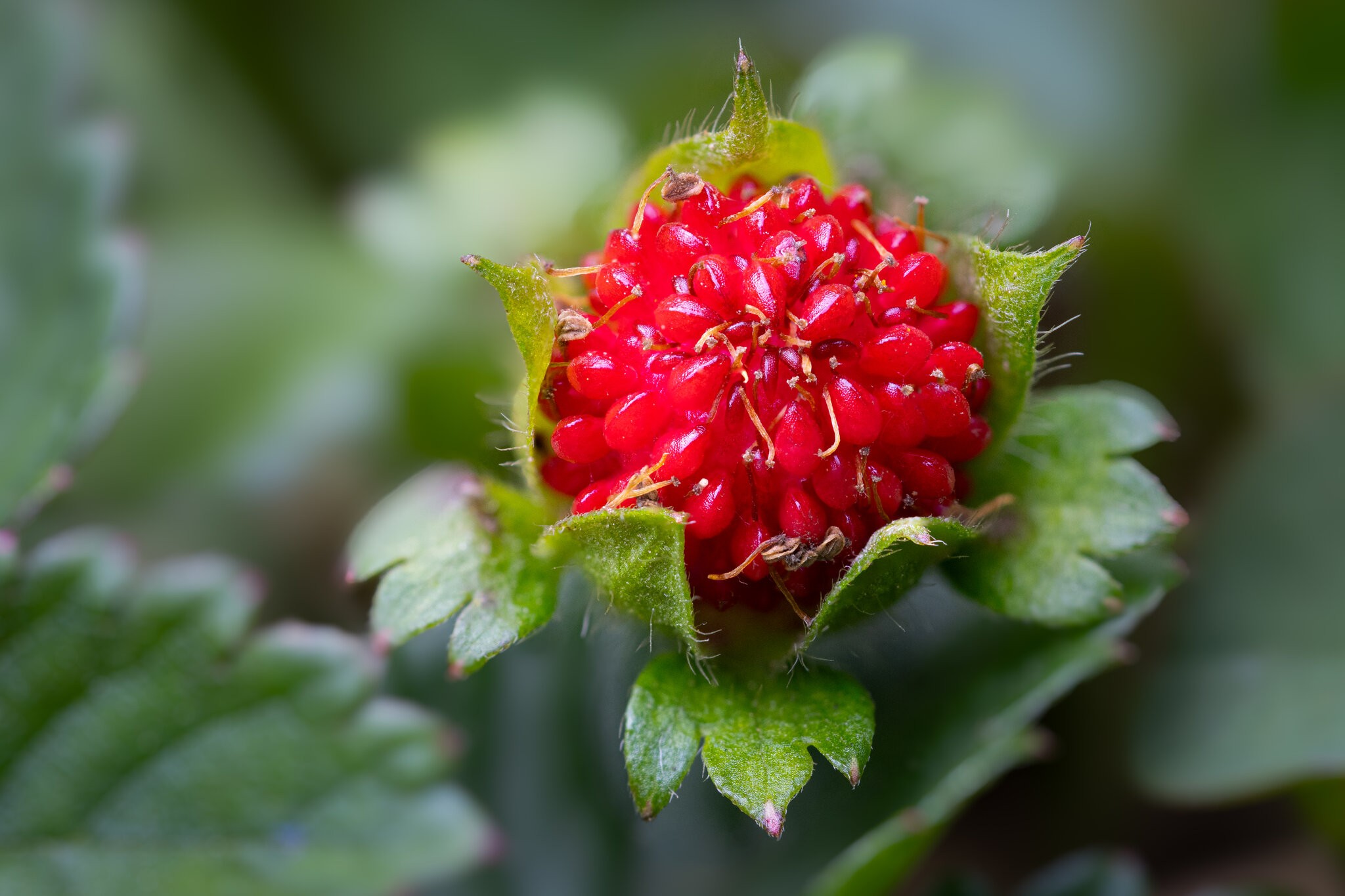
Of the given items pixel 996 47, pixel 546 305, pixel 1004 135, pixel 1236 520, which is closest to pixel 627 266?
pixel 546 305

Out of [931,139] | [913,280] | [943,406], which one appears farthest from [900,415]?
[931,139]

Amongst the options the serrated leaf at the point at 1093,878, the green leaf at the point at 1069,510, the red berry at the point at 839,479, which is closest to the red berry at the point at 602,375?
the red berry at the point at 839,479

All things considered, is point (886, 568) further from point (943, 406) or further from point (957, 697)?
point (957, 697)

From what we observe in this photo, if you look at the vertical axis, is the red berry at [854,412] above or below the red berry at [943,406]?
above

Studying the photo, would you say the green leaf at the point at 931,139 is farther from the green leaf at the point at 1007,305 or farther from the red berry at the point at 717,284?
the red berry at the point at 717,284

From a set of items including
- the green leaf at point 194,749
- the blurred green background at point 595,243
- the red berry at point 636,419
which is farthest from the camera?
the blurred green background at point 595,243

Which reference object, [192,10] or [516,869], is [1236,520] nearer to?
[516,869]

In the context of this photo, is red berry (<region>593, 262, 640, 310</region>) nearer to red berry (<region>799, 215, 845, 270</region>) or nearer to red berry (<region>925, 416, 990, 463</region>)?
red berry (<region>799, 215, 845, 270</region>)
